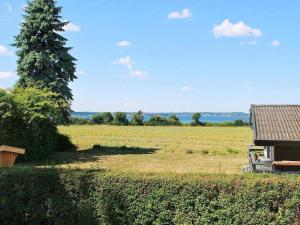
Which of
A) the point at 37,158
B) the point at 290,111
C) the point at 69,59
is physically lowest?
the point at 37,158

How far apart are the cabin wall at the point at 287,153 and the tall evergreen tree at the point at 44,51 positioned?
18336 millimetres

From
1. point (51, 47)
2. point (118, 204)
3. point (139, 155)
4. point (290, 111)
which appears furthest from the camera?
point (51, 47)

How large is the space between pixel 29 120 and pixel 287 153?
1455 cm

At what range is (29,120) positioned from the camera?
25516 millimetres

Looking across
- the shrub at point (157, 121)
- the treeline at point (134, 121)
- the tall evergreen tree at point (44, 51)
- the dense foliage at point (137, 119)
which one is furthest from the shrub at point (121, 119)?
the tall evergreen tree at point (44, 51)

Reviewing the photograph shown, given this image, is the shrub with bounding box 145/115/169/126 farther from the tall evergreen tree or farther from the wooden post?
the wooden post

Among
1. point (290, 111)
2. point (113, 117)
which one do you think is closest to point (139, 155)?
point (290, 111)

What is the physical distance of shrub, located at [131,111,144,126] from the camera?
3391 inches

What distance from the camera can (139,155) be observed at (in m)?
29.9

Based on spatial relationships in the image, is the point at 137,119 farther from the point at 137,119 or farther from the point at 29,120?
the point at 29,120

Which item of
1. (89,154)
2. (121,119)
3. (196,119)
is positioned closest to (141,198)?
(89,154)

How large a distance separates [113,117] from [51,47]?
185ft

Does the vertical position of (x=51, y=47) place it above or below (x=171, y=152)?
above

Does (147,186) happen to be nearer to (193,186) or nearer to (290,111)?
(193,186)
